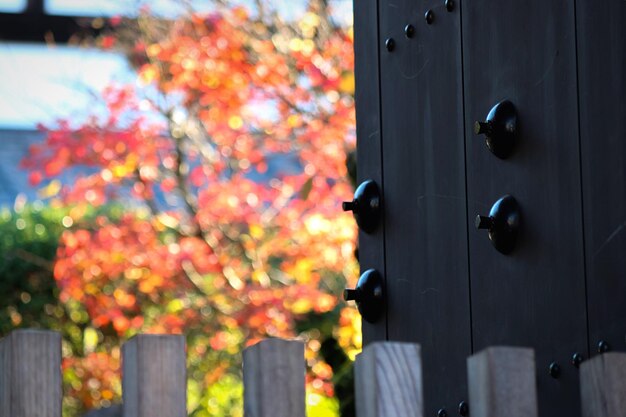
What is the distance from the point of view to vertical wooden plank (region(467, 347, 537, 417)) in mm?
1342

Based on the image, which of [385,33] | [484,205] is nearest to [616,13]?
[484,205]

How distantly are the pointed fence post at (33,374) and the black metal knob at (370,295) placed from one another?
122 centimetres

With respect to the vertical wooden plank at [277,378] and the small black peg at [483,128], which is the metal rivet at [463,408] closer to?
the small black peg at [483,128]

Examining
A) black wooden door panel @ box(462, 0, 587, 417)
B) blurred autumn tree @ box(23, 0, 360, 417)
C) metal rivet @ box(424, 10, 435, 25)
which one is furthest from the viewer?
blurred autumn tree @ box(23, 0, 360, 417)

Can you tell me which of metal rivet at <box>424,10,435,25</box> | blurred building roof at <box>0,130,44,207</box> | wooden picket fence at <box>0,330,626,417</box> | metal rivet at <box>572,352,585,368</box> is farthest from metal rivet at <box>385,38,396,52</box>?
blurred building roof at <box>0,130,44,207</box>

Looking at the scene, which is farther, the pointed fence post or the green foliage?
the green foliage

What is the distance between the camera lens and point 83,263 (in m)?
7.65

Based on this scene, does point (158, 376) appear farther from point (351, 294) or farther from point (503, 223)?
point (351, 294)

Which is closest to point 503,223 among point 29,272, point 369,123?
point 369,123

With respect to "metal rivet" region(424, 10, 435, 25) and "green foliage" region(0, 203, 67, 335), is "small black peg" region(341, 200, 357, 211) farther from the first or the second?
"green foliage" region(0, 203, 67, 335)

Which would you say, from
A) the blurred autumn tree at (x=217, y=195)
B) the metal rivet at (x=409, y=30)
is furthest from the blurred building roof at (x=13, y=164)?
the metal rivet at (x=409, y=30)

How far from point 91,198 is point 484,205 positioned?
611 centimetres

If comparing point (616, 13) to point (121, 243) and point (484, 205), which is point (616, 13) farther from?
point (121, 243)

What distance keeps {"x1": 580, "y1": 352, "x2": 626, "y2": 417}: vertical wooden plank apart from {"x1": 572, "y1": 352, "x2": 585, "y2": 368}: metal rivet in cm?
51
